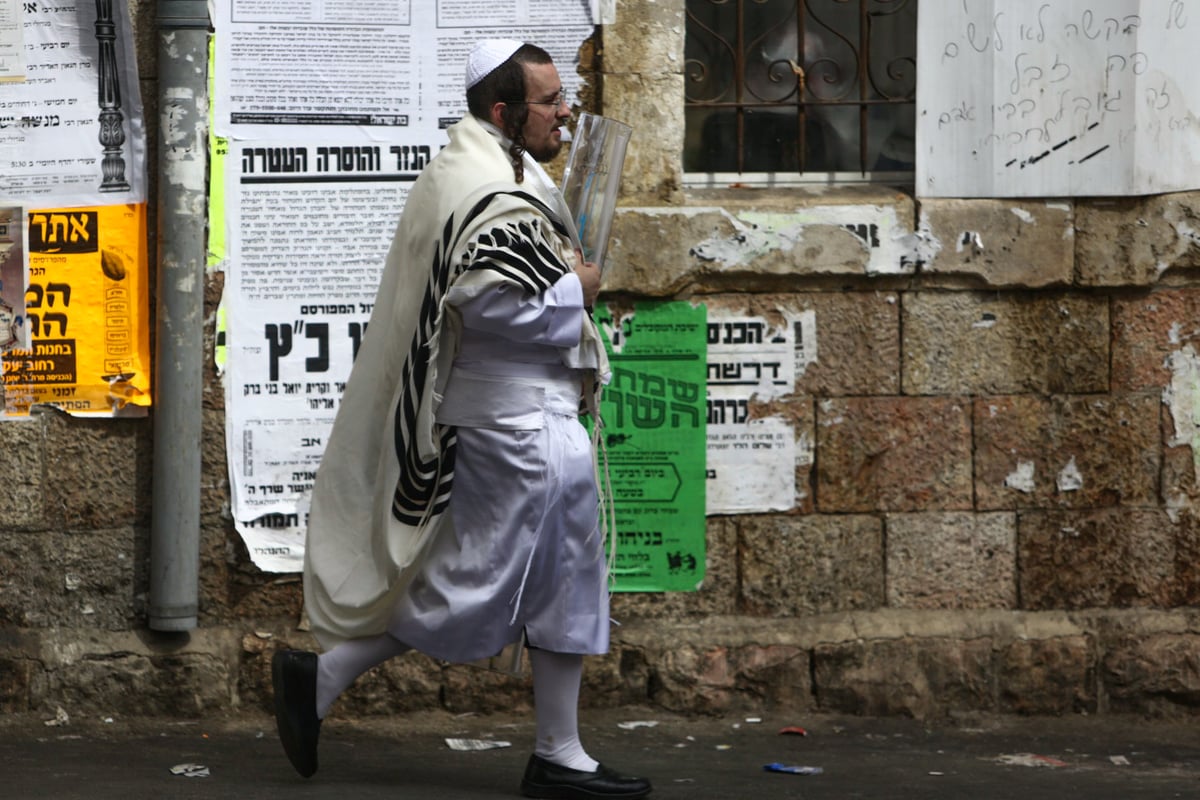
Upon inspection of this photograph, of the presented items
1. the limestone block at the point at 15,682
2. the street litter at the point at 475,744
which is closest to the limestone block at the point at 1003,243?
the street litter at the point at 475,744

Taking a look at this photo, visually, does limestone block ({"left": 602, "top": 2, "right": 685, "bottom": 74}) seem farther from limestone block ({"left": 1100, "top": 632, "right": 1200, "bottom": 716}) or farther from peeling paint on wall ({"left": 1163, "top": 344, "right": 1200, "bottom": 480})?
limestone block ({"left": 1100, "top": 632, "right": 1200, "bottom": 716})

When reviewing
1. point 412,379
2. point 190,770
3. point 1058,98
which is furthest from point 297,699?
point 1058,98

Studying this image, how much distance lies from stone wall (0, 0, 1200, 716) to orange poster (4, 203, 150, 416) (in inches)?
4.0

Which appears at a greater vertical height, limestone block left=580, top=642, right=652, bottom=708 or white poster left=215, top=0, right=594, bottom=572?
white poster left=215, top=0, right=594, bottom=572

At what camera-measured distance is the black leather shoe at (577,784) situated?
4.22 meters

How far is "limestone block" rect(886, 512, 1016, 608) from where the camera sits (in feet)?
18.1

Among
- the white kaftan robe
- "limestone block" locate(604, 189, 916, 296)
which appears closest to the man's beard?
the white kaftan robe

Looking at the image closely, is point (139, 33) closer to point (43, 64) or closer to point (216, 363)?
point (43, 64)

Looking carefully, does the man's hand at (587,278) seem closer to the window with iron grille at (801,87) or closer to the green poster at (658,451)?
the green poster at (658,451)

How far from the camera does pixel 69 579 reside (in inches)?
213

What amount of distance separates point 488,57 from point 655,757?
86.0 inches

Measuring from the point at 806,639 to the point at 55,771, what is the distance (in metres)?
2.40

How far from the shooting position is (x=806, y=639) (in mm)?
5461

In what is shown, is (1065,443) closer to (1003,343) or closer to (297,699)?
(1003,343)
